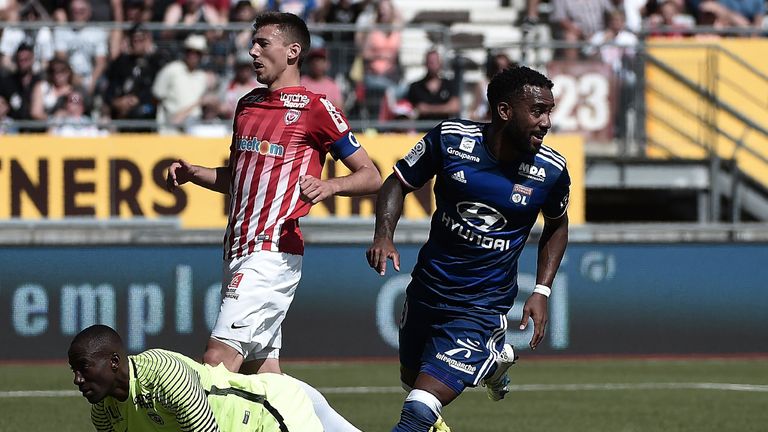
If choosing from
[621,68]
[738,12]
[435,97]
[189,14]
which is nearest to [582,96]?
[621,68]

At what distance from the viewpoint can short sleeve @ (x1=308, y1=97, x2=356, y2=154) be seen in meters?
7.73

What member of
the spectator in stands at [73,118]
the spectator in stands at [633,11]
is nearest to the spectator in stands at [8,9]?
the spectator in stands at [73,118]

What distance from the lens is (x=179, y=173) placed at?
311 inches

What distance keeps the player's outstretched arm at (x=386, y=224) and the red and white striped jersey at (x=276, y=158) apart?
0.31 m

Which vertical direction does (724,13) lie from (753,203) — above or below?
above

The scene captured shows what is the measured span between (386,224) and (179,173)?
1220 mm

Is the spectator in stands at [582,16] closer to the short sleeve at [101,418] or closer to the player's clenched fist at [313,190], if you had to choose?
the player's clenched fist at [313,190]

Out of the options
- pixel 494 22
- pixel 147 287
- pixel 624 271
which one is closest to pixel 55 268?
pixel 147 287

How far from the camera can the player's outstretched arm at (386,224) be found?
281 inches

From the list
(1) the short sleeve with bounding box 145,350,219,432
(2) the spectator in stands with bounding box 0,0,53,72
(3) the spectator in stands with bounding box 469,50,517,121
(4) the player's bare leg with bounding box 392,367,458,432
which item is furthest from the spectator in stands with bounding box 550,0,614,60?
(1) the short sleeve with bounding box 145,350,219,432

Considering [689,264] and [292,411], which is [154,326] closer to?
[689,264]

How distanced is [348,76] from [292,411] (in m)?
11.2

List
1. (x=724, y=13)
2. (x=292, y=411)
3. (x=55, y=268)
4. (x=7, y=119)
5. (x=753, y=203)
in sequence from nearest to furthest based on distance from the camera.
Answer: (x=292, y=411) < (x=55, y=268) < (x=7, y=119) < (x=753, y=203) < (x=724, y=13)

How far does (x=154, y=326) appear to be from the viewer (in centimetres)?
1480
